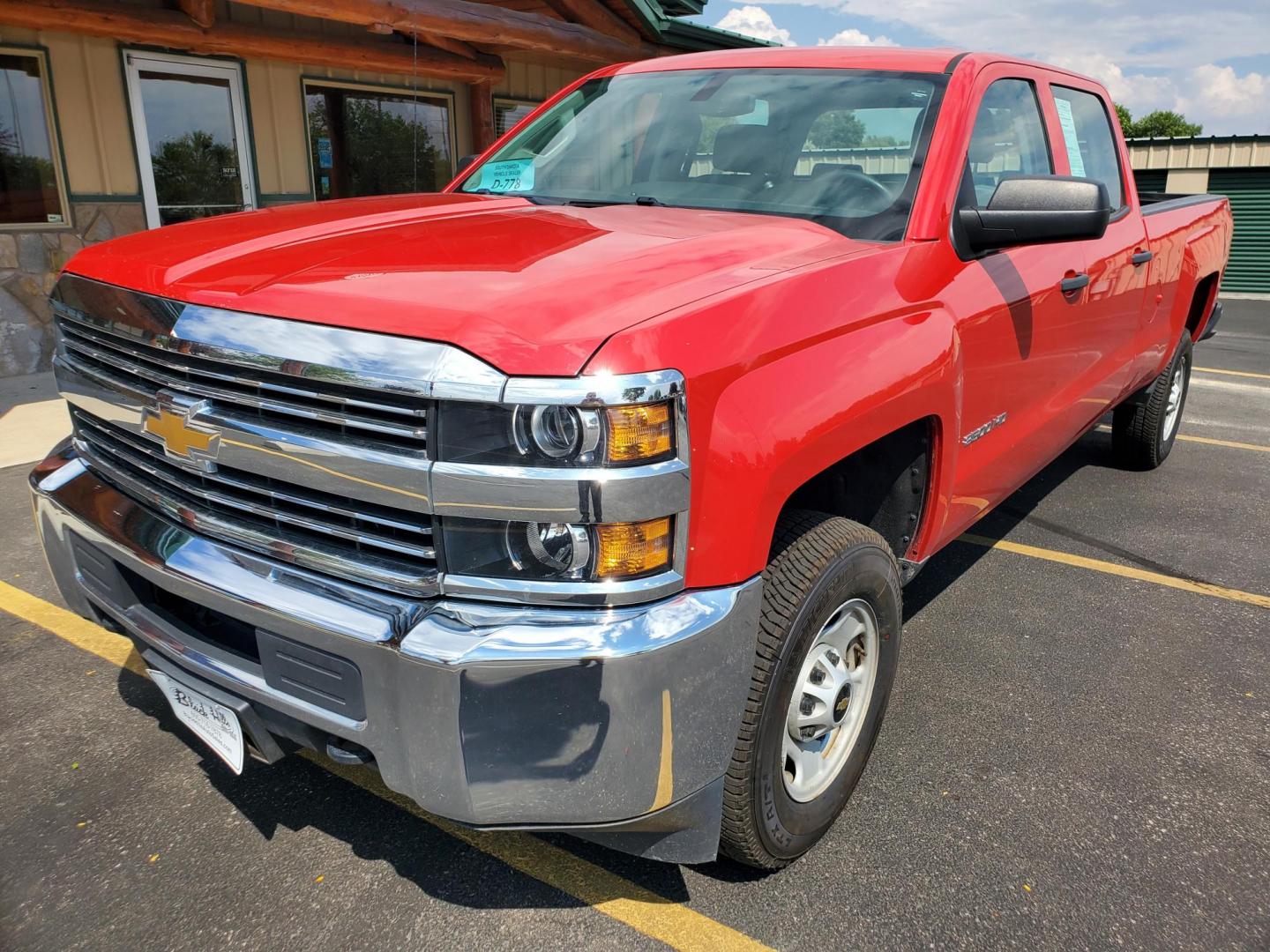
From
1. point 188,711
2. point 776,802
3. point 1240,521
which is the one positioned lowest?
point 1240,521

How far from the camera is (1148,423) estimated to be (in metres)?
5.60

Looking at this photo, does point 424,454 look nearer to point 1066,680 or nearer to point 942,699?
point 942,699

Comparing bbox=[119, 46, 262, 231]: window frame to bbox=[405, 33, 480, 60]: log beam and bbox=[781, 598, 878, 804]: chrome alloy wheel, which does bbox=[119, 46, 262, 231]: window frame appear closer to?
bbox=[405, 33, 480, 60]: log beam

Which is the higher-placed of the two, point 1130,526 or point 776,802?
point 776,802

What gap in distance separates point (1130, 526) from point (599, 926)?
3836mm

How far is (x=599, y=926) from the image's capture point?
2209mm

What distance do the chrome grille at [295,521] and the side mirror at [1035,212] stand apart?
1.83 m

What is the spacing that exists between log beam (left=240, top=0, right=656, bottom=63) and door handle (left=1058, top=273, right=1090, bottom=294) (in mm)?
5535

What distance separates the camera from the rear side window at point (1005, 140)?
305 cm

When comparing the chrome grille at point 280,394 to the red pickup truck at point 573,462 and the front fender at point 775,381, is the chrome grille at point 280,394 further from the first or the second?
the front fender at point 775,381

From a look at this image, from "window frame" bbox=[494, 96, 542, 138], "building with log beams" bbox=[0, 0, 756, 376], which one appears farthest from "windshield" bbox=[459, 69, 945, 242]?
"window frame" bbox=[494, 96, 542, 138]

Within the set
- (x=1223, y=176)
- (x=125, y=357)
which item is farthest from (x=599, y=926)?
(x=1223, y=176)

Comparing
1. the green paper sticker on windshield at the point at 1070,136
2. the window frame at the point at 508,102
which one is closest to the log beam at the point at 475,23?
the window frame at the point at 508,102

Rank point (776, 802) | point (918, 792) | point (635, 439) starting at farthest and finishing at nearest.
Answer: point (918, 792) < point (776, 802) < point (635, 439)
